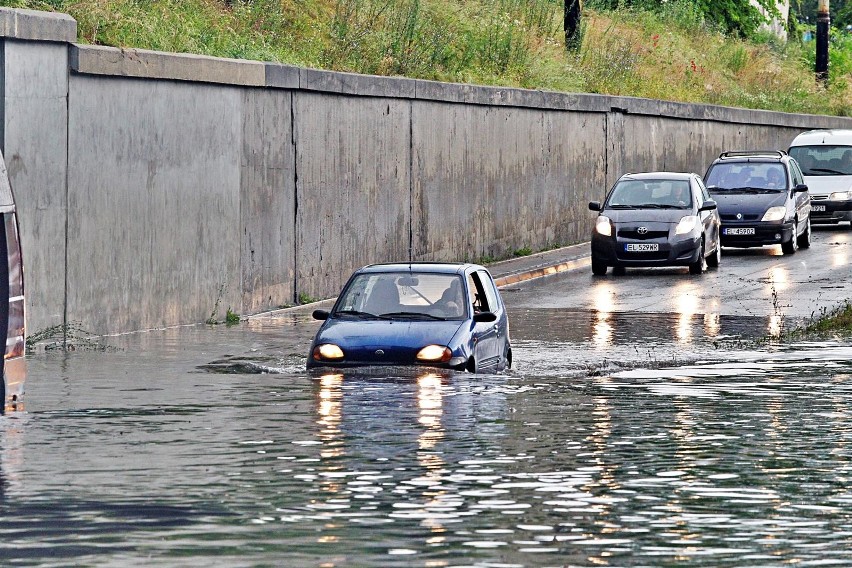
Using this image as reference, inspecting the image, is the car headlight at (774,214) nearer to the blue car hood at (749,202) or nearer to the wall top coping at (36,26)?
the blue car hood at (749,202)

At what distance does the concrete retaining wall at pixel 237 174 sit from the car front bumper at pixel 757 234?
345cm

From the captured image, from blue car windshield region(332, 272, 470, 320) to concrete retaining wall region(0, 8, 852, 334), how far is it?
3.79 meters

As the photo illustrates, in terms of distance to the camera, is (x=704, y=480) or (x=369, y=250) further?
(x=369, y=250)

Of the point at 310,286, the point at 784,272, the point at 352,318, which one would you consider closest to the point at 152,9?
the point at 310,286

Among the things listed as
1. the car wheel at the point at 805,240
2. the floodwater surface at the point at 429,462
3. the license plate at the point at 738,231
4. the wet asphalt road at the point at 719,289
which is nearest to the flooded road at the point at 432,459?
the floodwater surface at the point at 429,462

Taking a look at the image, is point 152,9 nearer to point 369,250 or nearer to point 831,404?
point 369,250

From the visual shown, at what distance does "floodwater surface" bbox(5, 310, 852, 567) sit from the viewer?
955cm

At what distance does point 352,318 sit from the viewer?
59.4 feet

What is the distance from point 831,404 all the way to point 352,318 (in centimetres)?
452

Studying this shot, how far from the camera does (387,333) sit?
17625 mm

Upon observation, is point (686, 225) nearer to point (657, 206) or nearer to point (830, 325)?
point (657, 206)

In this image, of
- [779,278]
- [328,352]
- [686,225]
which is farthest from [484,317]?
[686,225]

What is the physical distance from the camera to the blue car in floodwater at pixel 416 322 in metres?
17.4

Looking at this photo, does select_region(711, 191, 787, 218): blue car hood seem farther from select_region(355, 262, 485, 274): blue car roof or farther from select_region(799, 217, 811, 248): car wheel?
select_region(355, 262, 485, 274): blue car roof
